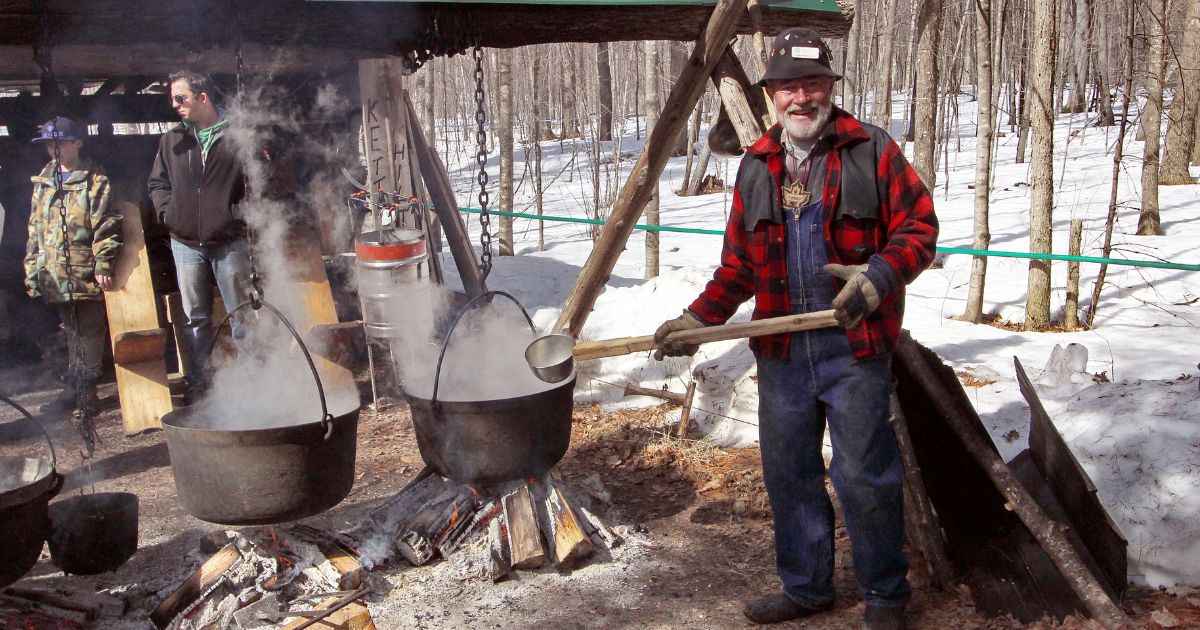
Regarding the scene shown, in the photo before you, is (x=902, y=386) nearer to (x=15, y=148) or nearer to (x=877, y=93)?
(x=15, y=148)

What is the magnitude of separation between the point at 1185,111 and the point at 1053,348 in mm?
10310

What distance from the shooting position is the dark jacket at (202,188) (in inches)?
205

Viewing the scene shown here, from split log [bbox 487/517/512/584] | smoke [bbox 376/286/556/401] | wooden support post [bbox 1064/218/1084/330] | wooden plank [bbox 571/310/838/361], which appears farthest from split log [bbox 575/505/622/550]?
wooden support post [bbox 1064/218/1084/330]

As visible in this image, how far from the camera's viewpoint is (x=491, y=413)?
338cm

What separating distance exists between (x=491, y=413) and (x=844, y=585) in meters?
1.75

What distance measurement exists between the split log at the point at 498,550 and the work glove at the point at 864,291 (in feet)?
6.63

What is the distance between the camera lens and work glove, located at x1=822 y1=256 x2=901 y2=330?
2.68 meters

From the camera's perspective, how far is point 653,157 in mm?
4418

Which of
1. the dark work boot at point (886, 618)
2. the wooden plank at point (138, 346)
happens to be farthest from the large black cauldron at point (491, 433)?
the wooden plank at point (138, 346)

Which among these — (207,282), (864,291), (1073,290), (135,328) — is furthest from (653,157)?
(1073,290)

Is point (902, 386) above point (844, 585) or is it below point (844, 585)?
above

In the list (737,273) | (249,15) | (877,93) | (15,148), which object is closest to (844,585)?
(737,273)

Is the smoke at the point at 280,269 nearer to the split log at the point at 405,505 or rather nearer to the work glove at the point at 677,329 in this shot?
the split log at the point at 405,505

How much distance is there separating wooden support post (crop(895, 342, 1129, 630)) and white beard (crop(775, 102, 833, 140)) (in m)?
1.29
